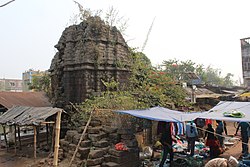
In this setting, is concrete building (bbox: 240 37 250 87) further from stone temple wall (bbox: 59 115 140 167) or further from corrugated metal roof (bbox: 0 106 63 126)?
corrugated metal roof (bbox: 0 106 63 126)

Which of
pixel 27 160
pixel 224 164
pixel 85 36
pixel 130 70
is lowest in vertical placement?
pixel 27 160

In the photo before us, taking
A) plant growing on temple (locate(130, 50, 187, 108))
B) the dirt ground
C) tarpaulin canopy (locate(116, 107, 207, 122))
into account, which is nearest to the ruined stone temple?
plant growing on temple (locate(130, 50, 187, 108))

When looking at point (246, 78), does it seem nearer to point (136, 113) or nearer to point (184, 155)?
point (184, 155)

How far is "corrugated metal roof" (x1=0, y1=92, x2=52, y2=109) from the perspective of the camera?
44.2 ft

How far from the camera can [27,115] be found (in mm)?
10133

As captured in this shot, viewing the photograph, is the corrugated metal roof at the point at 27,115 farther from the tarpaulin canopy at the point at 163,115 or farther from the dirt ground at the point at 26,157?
the tarpaulin canopy at the point at 163,115

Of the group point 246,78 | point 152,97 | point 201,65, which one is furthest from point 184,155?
point 201,65

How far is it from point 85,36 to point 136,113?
210 inches

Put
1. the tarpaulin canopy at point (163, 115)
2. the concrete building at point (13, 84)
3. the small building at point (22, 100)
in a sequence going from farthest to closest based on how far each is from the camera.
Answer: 1. the concrete building at point (13, 84)
2. the small building at point (22, 100)
3. the tarpaulin canopy at point (163, 115)

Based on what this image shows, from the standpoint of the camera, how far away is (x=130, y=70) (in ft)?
42.1

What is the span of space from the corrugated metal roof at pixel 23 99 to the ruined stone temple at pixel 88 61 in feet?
9.14

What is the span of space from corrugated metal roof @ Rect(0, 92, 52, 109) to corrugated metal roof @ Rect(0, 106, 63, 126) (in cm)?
198

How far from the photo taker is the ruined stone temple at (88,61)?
11.1 m

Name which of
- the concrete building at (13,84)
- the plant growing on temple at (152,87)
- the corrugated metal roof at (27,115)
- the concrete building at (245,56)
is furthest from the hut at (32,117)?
the concrete building at (13,84)
